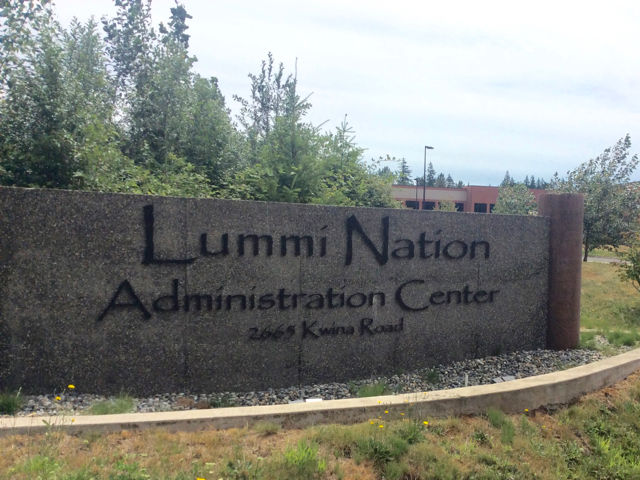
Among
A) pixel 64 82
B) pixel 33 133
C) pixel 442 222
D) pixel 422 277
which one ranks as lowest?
pixel 422 277

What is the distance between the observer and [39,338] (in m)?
4.57

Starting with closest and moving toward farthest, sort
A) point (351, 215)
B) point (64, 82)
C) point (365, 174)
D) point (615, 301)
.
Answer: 1. point (351, 215)
2. point (64, 82)
3. point (365, 174)
4. point (615, 301)

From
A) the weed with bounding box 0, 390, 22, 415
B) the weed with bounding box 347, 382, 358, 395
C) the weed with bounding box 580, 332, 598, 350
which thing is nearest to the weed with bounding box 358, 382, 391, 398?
the weed with bounding box 347, 382, 358, 395

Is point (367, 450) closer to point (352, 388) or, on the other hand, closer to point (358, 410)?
point (358, 410)

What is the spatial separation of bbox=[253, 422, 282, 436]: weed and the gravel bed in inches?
54.3

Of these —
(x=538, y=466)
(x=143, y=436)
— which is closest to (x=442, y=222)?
(x=538, y=466)

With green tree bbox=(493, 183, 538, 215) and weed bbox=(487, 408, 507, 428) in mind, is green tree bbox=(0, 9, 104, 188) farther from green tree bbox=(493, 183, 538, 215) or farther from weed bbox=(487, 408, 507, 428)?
green tree bbox=(493, 183, 538, 215)

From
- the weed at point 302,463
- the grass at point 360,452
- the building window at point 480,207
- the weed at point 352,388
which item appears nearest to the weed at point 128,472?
the grass at point 360,452

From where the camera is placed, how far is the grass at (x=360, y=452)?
9.46ft

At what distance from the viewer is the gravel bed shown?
4.48 meters

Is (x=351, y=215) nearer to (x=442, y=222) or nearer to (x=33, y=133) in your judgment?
(x=442, y=222)

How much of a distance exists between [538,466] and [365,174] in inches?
270

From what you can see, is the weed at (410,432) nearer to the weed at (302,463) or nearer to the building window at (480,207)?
the weed at (302,463)

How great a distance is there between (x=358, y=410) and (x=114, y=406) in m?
2.16
